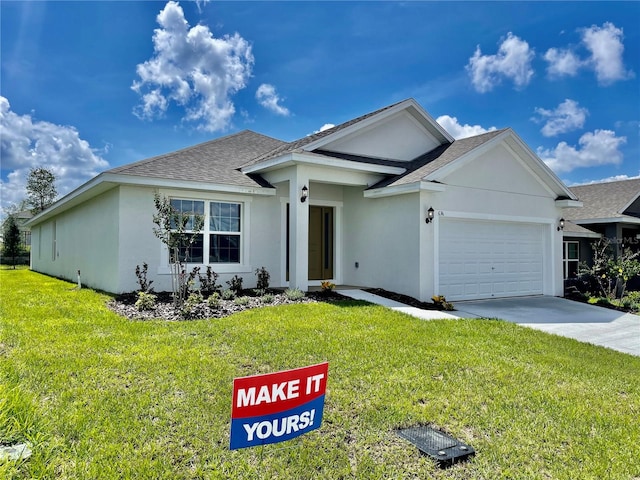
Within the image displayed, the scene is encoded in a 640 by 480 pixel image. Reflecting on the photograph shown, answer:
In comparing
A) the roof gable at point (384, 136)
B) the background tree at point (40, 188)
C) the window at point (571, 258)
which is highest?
the background tree at point (40, 188)

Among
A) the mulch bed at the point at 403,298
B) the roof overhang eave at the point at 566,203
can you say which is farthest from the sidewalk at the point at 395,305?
the roof overhang eave at the point at 566,203

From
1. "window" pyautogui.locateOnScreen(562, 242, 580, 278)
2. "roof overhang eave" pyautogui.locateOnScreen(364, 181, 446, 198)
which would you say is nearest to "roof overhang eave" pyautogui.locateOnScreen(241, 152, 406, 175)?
"roof overhang eave" pyautogui.locateOnScreen(364, 181, 446, 198)

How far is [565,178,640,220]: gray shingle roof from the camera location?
17.8 meters

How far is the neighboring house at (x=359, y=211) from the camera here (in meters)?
10.5

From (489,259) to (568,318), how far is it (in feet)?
9.60

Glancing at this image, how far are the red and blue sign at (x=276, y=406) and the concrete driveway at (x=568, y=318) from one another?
670 cm

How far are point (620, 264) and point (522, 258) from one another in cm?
418

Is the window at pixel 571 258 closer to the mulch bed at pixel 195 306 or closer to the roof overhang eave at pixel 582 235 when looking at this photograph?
the roof overhang eave at pixel 582 235

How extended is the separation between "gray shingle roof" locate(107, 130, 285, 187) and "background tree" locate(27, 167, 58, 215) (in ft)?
101

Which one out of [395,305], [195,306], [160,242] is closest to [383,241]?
[395,305]

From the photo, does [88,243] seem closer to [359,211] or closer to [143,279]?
[143,279]

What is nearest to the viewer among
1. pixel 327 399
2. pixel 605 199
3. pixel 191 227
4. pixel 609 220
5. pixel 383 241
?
pixel 327 399

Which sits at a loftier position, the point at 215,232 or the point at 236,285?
the point at 215,232

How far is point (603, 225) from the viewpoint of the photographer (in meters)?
17.8
